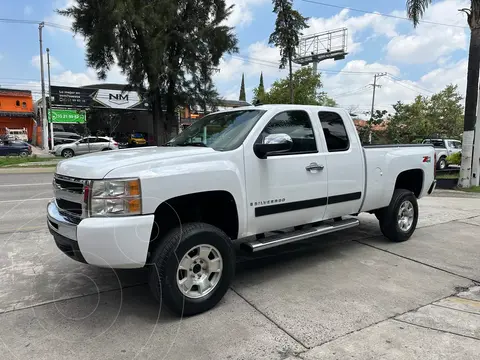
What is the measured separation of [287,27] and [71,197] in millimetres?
22308

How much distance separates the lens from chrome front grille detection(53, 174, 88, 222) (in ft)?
10.9

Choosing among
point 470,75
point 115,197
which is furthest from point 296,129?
point 470,75

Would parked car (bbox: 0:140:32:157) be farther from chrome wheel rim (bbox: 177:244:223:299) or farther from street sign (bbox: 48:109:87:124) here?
chrome wheel rim (bbox: 177:244:223:299)

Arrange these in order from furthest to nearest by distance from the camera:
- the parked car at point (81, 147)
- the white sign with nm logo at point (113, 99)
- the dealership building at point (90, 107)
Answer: the white sign with nm logo at point (113, 99) → the dealership building at point (90, 107) → the parked car at point (81, 147)

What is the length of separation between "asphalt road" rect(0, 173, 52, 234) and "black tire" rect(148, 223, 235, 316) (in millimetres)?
4322

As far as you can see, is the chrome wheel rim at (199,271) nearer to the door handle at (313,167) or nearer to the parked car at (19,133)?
the door handle at (313,167)

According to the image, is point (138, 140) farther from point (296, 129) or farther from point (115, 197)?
point (115, 197)

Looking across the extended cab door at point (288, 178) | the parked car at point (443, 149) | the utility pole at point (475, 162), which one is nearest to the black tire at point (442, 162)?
the parked car at point (443, 149)

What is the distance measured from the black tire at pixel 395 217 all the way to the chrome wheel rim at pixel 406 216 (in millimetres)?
35

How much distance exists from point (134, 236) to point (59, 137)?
1595 inches

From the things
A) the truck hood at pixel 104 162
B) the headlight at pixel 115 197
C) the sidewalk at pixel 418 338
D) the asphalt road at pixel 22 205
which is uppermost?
the truck hood at pixel 104 162

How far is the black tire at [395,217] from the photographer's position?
5.75m

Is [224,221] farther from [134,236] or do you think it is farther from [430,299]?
[430,299]

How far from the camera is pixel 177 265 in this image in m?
3.38
